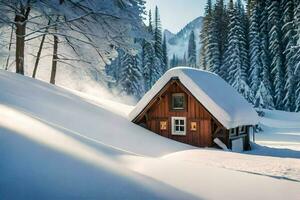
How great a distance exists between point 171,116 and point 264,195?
536 inches

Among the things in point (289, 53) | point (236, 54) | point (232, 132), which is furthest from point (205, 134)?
point (236, 54)

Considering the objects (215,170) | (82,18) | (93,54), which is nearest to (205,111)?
(93,54)

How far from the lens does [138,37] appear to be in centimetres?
→ 1273

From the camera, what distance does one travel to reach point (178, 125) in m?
18.7

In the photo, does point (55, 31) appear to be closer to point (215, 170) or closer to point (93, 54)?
point (93, 54)

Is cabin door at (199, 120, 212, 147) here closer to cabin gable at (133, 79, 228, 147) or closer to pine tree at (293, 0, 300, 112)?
cabin gable at (133, 79, 228, 147)

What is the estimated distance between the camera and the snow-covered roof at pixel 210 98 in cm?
1706

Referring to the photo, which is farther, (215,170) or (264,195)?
(215,170)

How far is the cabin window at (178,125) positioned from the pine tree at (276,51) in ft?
91.2

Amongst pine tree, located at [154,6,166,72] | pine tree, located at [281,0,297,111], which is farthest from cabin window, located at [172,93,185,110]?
pine tree, located at [154,6,166,72]

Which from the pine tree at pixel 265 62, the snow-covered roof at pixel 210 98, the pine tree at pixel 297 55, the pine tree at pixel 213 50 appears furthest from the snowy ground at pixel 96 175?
the pine tree at pixel 213 50

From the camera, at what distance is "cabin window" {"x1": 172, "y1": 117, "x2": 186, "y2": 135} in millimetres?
18578

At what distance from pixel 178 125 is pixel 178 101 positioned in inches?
56.3

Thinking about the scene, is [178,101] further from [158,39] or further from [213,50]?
[158,39]
